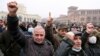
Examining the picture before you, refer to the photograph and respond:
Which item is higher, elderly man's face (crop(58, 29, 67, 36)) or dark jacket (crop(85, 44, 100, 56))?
elderly man's face (crop(58, 29, 67, 36))

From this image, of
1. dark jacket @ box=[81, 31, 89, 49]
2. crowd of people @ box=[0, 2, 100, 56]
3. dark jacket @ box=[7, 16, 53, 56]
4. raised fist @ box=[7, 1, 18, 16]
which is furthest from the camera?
dark jacket @ box=[81, 31, 89, 49]

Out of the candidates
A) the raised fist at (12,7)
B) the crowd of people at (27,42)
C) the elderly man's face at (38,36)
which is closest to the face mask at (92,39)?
the crowd of people at (27,42)

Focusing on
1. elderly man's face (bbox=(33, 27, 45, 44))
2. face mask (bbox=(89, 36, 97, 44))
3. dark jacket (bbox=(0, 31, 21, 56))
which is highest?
elderly man's face (bbox=(33, 27, 45, 44))

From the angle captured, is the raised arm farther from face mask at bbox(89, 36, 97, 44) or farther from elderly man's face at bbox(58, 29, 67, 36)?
elderly man's face at bbox(58, 29, 67, 36)

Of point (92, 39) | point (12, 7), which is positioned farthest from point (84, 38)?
point (12, 7)

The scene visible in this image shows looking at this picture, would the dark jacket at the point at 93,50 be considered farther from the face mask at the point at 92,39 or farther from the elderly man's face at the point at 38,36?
the elderly man's face at the point at 38,36

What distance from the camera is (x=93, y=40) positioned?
535 cm

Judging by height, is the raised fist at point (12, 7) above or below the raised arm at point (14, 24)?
above

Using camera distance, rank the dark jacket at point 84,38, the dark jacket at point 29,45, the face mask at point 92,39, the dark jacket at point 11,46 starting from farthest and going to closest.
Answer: the face mask at point 92,39 < the dark jacket at point 84,38 < the dark jacket at point 11,46 < the dark jacket at point 29,45

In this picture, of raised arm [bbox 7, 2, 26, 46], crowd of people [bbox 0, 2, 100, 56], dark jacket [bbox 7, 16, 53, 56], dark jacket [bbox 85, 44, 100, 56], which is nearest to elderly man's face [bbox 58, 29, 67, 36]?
dark jacket [bbox 85, 44, 100, 56]

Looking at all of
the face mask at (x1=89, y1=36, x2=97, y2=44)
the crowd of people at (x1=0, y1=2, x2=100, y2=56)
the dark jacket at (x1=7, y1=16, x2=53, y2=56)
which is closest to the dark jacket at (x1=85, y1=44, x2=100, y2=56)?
the face mask at (x1=89, y1=36, x2=97, y2=44)

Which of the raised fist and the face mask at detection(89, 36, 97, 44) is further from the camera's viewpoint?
the face mask at detection(89, 36, 97, 44)

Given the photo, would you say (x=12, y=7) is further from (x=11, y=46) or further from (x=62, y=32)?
(x=62, y=32)

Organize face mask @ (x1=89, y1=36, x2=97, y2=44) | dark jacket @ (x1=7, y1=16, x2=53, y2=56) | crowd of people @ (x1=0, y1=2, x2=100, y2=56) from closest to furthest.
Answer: crowd of people @ (x1=0, y1=2, x2=100, y2=56) → dark jacket @ (x1=7, y1=16, x2=53, y2=56) → face mask @ (x1=89, y1=36, x2=97, y2=44)
